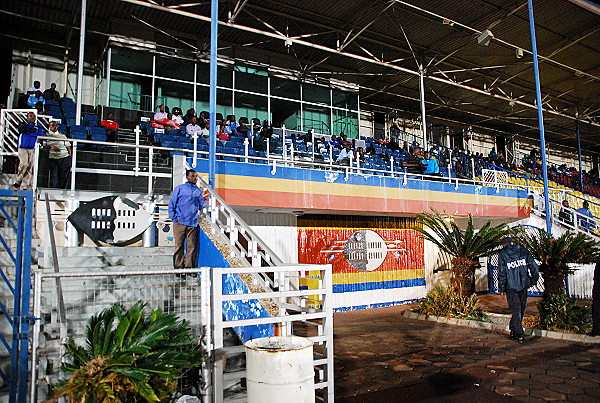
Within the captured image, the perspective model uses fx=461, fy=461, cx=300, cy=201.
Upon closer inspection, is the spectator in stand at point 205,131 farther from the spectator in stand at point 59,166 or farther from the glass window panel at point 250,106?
the spectator in stand at point 59,166

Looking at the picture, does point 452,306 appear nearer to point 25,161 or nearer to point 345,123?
point 25,161

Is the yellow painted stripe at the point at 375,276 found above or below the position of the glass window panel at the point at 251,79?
below

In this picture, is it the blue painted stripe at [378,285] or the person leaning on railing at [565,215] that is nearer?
the blue painted stripe at [378,285]

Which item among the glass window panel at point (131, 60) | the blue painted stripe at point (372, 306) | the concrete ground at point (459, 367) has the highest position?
the glass window panel at point (131, 60)

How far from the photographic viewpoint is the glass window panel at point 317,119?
71.7 ft

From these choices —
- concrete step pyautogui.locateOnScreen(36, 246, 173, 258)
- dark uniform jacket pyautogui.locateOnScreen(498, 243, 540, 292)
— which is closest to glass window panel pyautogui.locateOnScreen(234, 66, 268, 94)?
concrete step pyautogui.locateOnScreen(36, 246, 173, 258)

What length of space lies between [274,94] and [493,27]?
944cm

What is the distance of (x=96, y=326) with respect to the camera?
3688 millimetres

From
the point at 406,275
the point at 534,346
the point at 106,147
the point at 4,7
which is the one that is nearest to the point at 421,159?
the point at 406,275

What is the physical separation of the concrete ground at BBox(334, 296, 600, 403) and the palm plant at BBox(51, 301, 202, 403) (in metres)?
2.17

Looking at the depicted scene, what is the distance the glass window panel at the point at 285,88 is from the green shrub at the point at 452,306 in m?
12.8

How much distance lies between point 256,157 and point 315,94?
41.4 feet

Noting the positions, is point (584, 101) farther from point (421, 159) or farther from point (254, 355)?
point (254, 355)

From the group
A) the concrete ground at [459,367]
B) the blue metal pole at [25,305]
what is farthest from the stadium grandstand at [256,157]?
the concrete ground at [459,367]
